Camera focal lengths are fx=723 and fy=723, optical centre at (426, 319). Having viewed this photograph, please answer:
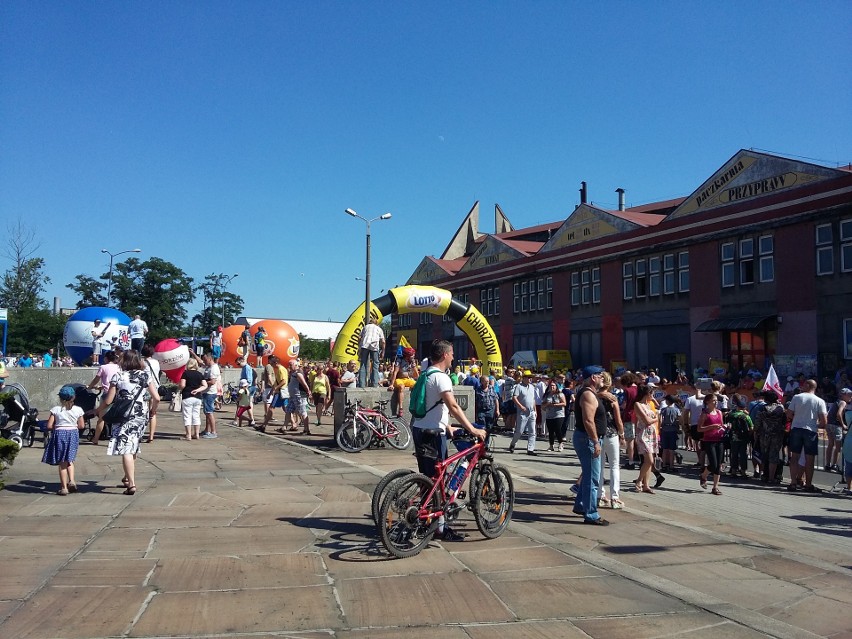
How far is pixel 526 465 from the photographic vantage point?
12977 mm

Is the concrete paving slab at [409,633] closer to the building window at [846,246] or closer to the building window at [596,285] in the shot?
the building window at [846,246]

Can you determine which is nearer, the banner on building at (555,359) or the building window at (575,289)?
the banner on building at (555,359)

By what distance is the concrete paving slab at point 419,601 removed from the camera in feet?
15.1

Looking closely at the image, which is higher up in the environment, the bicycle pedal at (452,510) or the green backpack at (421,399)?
the green backpack at (421,399)

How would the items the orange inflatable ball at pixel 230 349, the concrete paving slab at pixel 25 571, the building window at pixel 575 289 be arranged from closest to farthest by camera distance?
the concrete paving slab at pixel 25 571, the orange inflatable ball at pixel 230 349, the building window at pixel 575 289

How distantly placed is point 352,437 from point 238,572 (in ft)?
25.0

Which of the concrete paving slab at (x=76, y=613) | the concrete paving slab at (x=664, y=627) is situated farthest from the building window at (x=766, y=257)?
the concrete paving slab at (x=76, y=613)

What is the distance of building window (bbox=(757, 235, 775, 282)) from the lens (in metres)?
28.5

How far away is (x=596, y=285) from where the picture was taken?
38188mm

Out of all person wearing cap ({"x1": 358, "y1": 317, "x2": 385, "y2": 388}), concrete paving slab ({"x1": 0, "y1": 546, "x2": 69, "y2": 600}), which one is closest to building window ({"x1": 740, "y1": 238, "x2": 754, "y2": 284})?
person wearing cap ({"x1": 358, "y1": 317, "x2": 385, "y2": 388})

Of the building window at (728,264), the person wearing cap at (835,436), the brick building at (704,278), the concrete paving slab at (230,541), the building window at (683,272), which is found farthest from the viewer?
the building window at (683,272)

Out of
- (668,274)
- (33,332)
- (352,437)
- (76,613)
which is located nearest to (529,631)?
(76,613)

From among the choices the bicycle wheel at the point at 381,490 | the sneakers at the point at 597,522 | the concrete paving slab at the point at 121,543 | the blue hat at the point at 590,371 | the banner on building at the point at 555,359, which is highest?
the banner on building at the point at 555,359

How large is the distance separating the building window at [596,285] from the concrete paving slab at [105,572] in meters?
34.2
